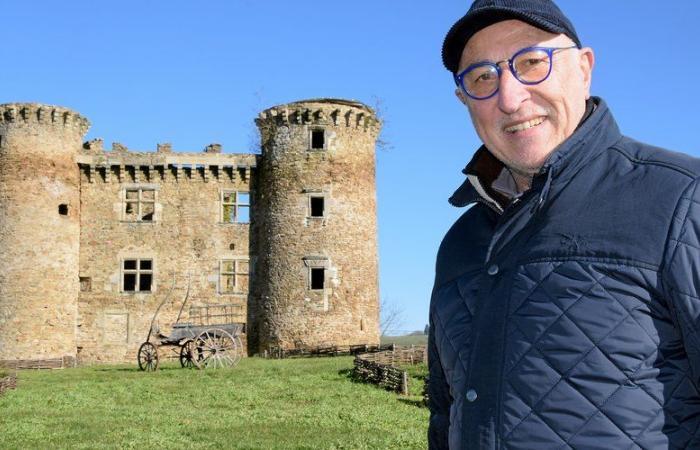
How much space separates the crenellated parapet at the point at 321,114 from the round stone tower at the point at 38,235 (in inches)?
311

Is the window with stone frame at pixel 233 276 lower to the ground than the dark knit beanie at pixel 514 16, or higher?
lower

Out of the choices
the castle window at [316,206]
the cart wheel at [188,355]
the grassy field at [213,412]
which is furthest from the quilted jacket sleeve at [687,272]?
the castle window at [316,206]

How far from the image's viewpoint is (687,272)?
184 centimetres

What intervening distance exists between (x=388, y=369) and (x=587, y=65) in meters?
16.6

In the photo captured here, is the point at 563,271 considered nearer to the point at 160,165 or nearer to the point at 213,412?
the point at 213,412

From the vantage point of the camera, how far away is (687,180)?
192 centimetres

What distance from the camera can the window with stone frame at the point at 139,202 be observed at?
31.1 metres

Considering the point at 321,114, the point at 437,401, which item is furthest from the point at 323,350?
the point at 437,401

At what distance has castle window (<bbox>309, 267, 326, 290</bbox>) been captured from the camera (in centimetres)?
2986

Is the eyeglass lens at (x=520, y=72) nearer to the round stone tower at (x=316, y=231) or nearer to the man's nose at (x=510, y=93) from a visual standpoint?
the man's nose at (x=510, y=93)

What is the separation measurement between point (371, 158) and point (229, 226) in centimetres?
634

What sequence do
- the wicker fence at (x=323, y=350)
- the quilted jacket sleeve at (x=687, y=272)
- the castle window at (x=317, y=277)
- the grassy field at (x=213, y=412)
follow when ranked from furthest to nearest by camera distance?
the castle window at (x=317, y=277)
the wicker fence at (x=323, y=350)
the grassy field at (x=213, y=412)
the quilted jacket sleeve at (x=687, y=272)

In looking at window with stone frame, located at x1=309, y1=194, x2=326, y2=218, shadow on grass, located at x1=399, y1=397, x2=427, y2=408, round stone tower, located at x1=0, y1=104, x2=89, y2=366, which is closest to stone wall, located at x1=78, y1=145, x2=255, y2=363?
round stone tower, located at x1=0, y1=104, x2=89, y2=366

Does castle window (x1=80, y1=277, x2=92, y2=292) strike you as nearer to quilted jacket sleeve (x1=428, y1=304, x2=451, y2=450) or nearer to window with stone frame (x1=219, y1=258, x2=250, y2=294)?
window with stone frame (x1=219, y1=258, x2=250, y2=294)
